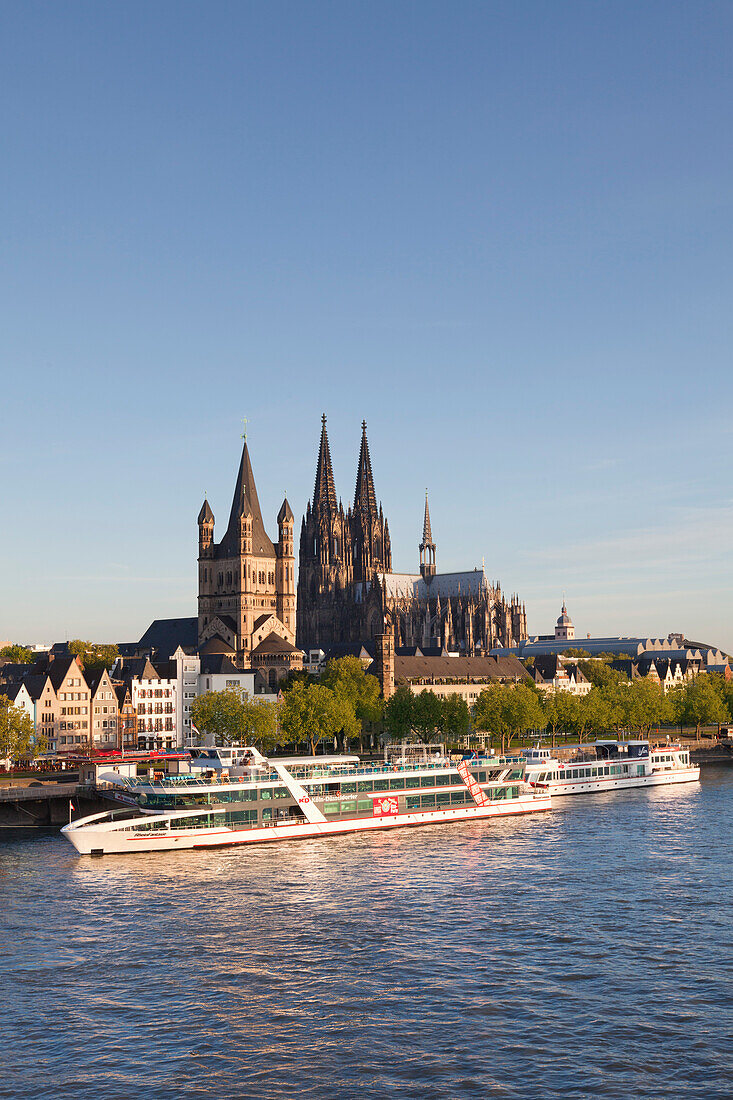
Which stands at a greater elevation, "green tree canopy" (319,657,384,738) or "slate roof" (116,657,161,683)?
"slate roof" (116,657,161,683)

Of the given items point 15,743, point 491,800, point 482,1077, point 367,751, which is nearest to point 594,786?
point 491,800

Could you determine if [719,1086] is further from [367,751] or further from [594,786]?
[367,751]

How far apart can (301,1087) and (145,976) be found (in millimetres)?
15447

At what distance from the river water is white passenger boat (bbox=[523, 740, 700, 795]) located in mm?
45879

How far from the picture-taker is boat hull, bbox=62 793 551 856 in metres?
91.0

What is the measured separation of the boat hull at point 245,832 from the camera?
9100 centimetres

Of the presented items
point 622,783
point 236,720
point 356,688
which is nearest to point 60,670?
point 236,720

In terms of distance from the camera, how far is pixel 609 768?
5733 inches

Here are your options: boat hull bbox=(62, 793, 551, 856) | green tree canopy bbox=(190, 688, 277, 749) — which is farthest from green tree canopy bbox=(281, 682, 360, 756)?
boat hull bbox=(62, 793, 551, 856)

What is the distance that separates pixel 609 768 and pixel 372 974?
96525 millimetres

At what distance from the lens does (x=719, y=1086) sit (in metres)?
40.6

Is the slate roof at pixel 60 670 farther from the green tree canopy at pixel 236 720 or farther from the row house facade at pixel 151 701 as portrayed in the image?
the green tree canopy at pixel 236 720

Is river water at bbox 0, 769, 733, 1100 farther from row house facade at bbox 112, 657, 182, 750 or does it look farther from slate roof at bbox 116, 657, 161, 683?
slate roof at bbox 116, 657, 161, 683

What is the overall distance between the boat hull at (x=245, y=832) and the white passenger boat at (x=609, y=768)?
44.4 feet
